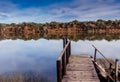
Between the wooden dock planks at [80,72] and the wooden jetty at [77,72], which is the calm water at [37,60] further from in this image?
the wooden jetty at [77,72]

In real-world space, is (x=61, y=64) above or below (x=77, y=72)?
above

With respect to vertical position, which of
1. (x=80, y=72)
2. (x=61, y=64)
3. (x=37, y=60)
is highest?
(x=61, y=64)

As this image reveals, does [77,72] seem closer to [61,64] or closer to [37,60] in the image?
[61,64]

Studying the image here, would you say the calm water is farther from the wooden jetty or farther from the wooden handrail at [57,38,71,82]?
the wooden handrail at [57,38,71,82]

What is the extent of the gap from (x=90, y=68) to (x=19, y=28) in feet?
324

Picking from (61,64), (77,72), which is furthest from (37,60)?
(61,64)

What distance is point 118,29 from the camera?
105m

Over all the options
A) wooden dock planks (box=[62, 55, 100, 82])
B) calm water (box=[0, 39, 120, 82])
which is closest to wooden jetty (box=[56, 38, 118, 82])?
wooden dock planks (box=[62, 55, 100, 82])

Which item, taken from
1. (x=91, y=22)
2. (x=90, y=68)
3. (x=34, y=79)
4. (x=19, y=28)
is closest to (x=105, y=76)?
(x=90, y=68)

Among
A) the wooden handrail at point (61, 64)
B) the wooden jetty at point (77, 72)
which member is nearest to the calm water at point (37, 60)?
the wooden jetty at point (77, 72)

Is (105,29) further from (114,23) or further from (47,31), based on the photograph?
(47,31)

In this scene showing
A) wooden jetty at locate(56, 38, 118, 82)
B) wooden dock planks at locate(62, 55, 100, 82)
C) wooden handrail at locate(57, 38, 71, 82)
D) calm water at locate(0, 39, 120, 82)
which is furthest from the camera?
calm water at locate(0, 39, 120, 82)

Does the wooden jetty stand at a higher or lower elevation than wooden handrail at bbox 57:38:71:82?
lower

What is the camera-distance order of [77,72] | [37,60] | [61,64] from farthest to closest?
[37,60] → [77,72] → [61,64]
